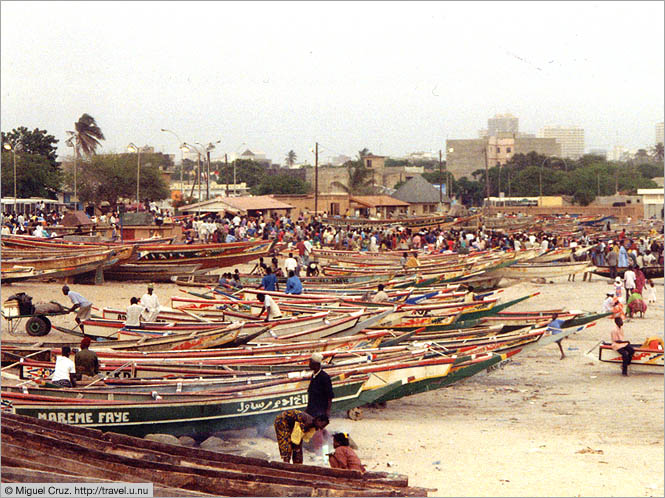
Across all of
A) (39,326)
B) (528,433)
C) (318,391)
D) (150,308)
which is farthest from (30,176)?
(318,391)

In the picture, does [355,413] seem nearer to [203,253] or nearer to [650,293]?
[650,293]

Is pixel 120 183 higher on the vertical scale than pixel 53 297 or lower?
higher

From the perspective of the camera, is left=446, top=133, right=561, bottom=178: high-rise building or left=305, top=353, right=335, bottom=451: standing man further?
left=446, top=133, right=561, bottom=178: high-rise building

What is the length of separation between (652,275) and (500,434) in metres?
20.9

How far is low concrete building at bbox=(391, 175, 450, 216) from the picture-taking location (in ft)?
226

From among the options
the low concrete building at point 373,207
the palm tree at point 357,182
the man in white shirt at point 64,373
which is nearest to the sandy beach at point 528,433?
the man in white shirt at point 64,373

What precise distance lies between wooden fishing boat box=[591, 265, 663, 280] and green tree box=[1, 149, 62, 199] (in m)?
34.4

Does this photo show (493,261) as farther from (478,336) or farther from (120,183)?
(120,183)

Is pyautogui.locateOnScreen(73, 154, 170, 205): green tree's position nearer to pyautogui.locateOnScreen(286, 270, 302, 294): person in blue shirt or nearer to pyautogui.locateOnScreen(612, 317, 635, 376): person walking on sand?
pyautogui.locateOnScreen(286, 270, 302, 294): person in blue shirt

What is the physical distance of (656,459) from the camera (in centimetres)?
1043

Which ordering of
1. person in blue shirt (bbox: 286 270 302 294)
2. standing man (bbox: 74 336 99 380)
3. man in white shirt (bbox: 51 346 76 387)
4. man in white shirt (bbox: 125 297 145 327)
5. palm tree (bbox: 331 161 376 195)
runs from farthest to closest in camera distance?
palm tree (bbox: 331 161 376 195) → person in blue shirt (bbox: 286 270 302 294) → man in white shirt (bbox: 125 297 145 327) → standing man (bbox: 74 336 99 380) → man in white shirt (bbox: 51 346 76 387)

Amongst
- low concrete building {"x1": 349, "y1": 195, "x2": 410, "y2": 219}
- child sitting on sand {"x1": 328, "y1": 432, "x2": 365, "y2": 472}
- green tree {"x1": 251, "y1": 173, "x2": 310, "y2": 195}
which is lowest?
child sitting on sand {"x1": 328, "y1": 432, "x2": 365, "y2": 472}

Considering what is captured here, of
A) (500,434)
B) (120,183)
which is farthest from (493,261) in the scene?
(120,183)

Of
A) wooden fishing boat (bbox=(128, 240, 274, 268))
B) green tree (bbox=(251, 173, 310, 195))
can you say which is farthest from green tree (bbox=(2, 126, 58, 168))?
wooden fishing boat (bbox=(128, 240, 274, 268))
